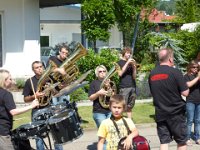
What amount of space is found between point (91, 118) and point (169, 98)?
4730 millimetres

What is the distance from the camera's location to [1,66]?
49.3 ft

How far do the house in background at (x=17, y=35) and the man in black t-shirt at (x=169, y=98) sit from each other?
865 cm

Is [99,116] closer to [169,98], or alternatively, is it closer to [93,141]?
[169,98]

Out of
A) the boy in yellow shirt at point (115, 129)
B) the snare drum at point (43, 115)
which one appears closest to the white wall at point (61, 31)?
the snare drum at point (43, 115)

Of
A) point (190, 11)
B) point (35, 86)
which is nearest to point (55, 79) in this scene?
point (35, 86)

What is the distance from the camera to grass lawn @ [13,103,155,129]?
10.7 meters

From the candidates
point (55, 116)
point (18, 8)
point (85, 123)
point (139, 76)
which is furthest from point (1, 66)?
point (55, 116)

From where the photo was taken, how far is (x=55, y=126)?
20.1 feet

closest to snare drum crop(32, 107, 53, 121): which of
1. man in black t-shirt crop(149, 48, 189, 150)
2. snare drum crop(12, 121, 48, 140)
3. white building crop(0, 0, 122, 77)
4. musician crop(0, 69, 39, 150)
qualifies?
snare drum crop(12, 121, 48, 140)

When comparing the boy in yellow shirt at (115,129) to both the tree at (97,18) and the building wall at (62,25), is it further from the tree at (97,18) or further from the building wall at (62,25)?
the building wall at (62,25)

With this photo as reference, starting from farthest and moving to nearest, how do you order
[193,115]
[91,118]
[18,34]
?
[18,34], [91,118], [193,115]

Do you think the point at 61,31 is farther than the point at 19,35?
Yes

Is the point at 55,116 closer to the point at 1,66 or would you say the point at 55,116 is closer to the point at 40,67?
the point at 40,67

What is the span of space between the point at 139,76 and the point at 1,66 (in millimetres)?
4355
